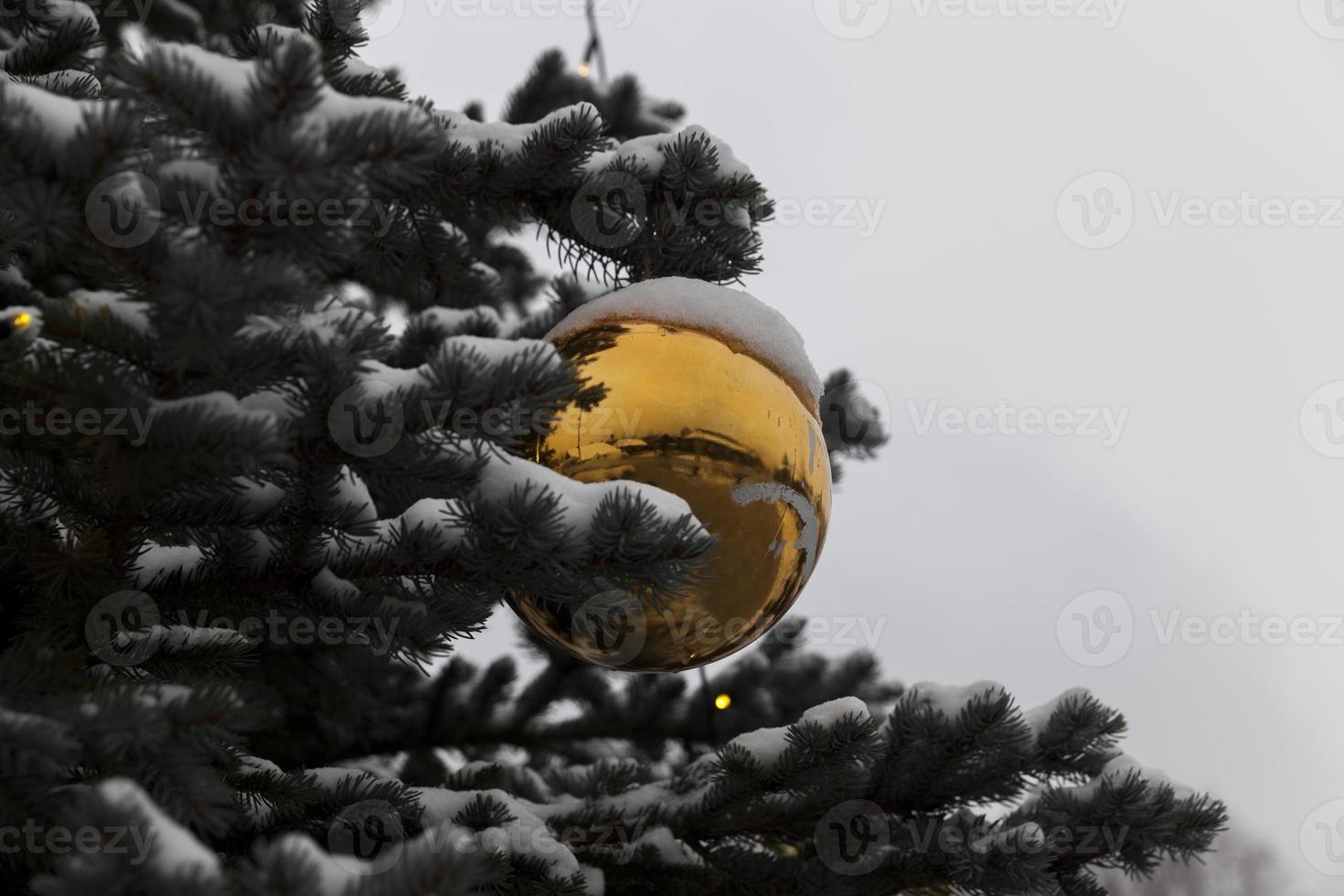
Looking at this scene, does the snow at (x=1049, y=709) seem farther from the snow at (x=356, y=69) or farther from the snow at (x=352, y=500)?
the snow at (x=356, y=69)

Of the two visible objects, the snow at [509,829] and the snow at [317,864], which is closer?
the snow at [317,864]

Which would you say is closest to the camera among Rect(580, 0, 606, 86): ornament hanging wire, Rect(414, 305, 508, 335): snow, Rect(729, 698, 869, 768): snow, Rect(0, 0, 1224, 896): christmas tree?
Rect(0, 0, 1224, 896): christmas tree

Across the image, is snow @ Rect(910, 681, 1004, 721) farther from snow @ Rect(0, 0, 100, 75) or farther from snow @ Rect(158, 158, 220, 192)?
snow @ Rect(0, 0, 100, 75)

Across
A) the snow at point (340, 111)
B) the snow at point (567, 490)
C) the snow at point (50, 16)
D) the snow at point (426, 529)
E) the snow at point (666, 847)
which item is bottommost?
the snow at point (666, 847)

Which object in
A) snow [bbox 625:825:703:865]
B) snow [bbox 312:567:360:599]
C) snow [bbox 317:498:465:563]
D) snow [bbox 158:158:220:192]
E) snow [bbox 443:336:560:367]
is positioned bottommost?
snow [bbox 625:825:703:865]

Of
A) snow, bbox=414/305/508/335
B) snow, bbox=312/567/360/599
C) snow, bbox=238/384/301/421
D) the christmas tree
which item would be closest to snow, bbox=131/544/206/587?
the christmas tree

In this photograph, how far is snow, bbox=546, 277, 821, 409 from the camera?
2004mm

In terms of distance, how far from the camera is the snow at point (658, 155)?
228 cm

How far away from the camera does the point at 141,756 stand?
1.34 meters

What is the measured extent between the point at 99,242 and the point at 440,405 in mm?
451

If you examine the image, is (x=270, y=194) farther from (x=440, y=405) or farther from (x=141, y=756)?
(x=141, y=756)

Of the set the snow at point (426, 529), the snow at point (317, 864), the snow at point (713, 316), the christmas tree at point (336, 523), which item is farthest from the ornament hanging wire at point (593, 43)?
the snow at point (317, 864)

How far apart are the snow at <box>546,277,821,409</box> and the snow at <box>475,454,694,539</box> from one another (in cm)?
45

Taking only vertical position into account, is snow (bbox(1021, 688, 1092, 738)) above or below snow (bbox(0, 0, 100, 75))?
below
